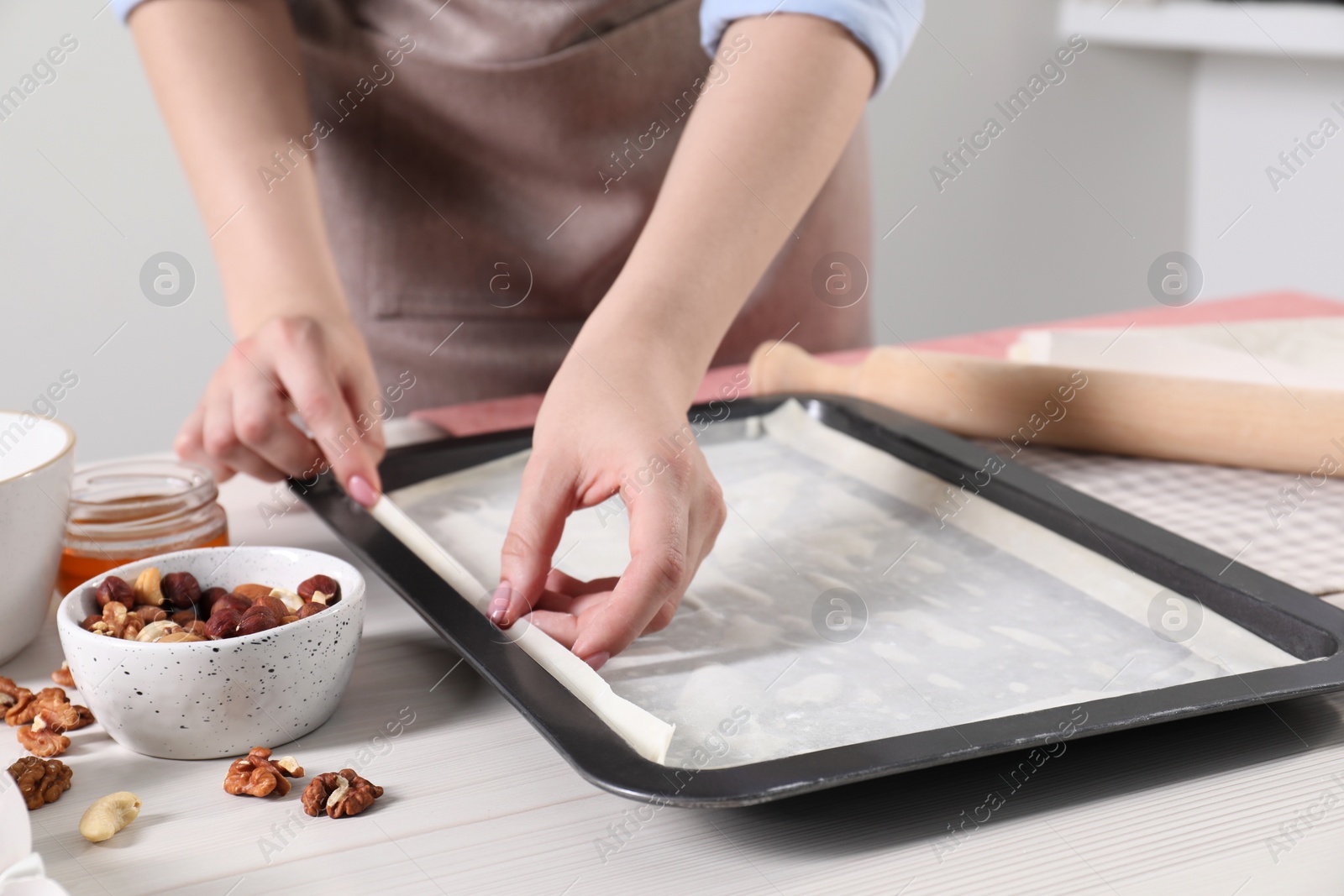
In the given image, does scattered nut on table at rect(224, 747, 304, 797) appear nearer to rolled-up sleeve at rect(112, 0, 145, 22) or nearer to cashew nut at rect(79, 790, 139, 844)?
cashew nut at rect(79, 790, 139, 844)

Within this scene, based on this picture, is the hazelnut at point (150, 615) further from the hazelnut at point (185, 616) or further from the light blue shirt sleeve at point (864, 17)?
the light blue shirt sleeve at point (864, 17)

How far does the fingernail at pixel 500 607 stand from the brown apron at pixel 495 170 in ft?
1.94

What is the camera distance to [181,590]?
1.77ft

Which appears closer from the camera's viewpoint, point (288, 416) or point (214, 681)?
point (214, 681)

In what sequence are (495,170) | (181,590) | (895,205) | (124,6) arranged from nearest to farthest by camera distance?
(181,590)
(124,6)
(495,170)
(895,205)

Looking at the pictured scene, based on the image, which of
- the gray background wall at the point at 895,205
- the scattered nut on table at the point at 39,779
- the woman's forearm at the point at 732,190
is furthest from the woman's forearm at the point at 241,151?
the gray background wall at the point at 895,205

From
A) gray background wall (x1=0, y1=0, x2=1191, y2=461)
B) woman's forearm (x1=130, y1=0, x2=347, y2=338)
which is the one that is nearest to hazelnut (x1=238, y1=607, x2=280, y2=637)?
woman's forearm (x1=130, y1=0, x2=347, y2=338)

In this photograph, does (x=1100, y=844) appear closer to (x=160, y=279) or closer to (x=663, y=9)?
(x=663, y=9)

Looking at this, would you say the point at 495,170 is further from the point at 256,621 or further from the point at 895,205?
the point at 895,205

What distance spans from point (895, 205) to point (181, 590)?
238cm

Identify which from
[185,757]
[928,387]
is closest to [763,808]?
[185,757]

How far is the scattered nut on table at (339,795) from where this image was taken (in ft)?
1.46

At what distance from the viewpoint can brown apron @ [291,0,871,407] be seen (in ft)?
3.40

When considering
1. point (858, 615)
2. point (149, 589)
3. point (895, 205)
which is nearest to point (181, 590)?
point (149, 589)
